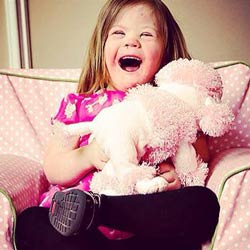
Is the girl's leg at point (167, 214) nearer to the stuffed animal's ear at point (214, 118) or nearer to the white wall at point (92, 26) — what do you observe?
the stuffed animal's ear at point (214, 118)

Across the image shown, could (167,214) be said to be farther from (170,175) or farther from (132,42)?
(132,42)

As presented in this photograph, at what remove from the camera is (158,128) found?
943 millimetres

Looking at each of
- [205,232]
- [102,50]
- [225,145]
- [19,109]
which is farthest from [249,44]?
[205,232]

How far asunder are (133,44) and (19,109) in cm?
44

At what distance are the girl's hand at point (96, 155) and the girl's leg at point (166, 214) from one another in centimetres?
12

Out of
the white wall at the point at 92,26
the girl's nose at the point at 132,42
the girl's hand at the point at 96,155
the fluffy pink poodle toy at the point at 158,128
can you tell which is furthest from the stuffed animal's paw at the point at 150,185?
the white wall at the point at 92,26

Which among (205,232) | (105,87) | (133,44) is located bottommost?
(205,232)

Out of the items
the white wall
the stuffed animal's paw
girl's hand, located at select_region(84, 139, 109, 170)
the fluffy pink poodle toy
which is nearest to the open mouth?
the fluffy pink poodle toy

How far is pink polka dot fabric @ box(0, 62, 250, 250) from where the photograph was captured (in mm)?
916

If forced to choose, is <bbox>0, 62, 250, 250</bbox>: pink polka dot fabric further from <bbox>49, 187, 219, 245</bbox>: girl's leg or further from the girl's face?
the girl's face

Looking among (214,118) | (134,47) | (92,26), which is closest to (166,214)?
(214,118)

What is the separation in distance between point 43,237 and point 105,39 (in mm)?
594

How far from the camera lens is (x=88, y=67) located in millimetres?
1335

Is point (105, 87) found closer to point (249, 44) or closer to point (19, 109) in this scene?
point (19, 109)
